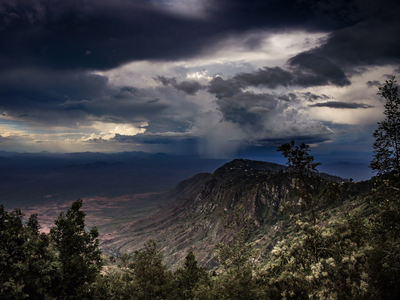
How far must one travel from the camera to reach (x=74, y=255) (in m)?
26.7

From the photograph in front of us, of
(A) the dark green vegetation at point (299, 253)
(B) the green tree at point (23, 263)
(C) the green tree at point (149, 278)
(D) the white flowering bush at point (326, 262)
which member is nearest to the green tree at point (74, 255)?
(A) the dark green vegetation at point (299, 253)

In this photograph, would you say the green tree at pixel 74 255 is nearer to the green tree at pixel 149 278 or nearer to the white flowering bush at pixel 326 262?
the green tree at pixel 149 278

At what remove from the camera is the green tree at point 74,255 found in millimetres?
26141

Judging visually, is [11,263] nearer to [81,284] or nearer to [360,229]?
[81,284]

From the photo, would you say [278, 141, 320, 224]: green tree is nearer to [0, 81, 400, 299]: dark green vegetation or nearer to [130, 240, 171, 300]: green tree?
[0, 81, 400, 299]: dark green vegetation

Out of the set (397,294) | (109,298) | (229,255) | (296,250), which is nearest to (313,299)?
(296,250)

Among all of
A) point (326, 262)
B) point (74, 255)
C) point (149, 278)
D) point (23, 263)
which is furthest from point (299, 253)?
point (149, 278)

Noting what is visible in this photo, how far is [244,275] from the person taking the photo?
26.5 metres

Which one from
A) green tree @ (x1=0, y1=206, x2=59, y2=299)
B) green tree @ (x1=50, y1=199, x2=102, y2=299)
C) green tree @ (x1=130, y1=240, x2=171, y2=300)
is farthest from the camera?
green tree @ (x1=130, y1=240, x2=171, y2=300)

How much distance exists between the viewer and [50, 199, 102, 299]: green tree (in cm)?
2614

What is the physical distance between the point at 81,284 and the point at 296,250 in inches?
899

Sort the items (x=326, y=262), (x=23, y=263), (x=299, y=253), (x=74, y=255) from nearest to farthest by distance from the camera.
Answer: (x=326, y=262), (x=299, y=253), (x=23, y=263), (x=74, y=255)

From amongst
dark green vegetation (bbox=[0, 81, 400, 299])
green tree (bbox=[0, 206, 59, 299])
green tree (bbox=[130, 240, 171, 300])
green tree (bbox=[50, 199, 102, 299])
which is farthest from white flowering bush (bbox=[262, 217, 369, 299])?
green tree (bbox=[0, 206, 59, 299])

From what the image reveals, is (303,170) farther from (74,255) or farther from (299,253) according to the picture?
(74,255)
